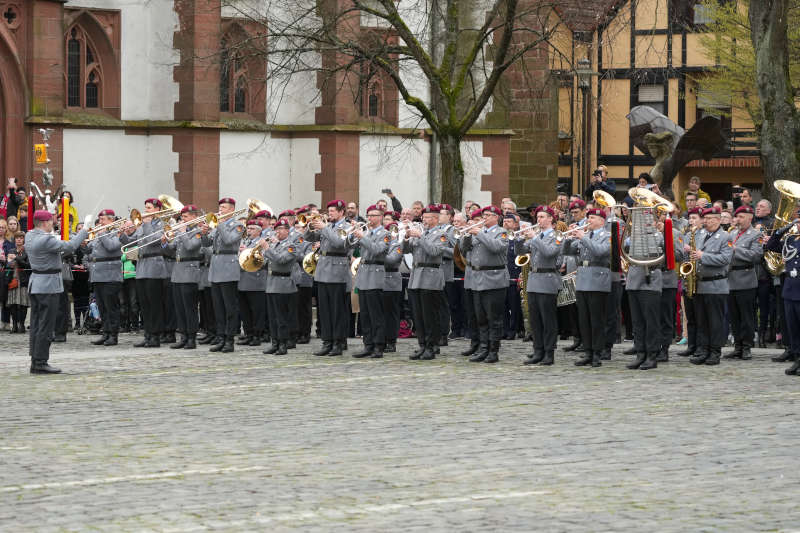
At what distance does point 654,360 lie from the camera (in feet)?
54.4

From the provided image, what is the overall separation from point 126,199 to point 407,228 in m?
14.9

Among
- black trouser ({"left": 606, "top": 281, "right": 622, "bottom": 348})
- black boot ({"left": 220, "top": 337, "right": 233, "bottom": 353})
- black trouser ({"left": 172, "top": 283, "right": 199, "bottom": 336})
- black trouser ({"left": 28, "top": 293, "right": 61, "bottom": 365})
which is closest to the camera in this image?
black trouser ({"left": 28, "top": 293, "right": 61, "bottom": 365})

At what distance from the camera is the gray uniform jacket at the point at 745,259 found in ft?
57.5

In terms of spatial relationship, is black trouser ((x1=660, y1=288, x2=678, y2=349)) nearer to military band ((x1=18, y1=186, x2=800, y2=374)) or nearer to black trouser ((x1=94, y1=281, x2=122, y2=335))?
military band ((x1=18, y1=186, x2=800, y2=374))

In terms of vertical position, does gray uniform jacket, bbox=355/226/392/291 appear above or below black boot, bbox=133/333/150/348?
above

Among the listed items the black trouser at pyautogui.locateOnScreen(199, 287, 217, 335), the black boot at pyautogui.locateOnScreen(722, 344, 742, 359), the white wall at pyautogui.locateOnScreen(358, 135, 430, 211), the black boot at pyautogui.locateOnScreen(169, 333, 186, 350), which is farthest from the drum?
the white wall at pyautogui.locateOnScreen(358, 135, 430, 211)

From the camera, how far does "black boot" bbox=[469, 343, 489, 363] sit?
691 inches

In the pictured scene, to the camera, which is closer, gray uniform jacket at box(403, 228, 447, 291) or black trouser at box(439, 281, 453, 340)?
gray uniform jacket at box(403, 228, 447, 291)

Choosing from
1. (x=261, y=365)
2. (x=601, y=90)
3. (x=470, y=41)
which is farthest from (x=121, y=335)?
(x=601, y=90)

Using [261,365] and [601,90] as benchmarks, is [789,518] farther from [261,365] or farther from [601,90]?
[601,90]

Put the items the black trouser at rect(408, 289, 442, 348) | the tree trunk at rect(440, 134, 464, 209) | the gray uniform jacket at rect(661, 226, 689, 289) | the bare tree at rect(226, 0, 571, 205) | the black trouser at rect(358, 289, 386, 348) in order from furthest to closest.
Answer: the tree trunk at rect(440, 134, 464, 209), the bare tree at rect(226, 0, 571, 205), the black trouser at rect(358, 289, 386, 348), the black trouser at rect(408, 289, 442, 348), the gray uniform jacket at rect(661, 226, 689, 289)

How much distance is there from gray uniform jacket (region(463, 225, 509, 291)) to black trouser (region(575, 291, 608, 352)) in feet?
3.30

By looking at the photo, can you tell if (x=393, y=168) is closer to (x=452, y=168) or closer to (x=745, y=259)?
(x=452, y=168)

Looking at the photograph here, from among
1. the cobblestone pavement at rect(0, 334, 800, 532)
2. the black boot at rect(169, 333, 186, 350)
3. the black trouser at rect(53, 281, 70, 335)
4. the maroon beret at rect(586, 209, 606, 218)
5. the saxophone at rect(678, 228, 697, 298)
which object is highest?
the maroon beret at rect(586, 209, 606, 218)
